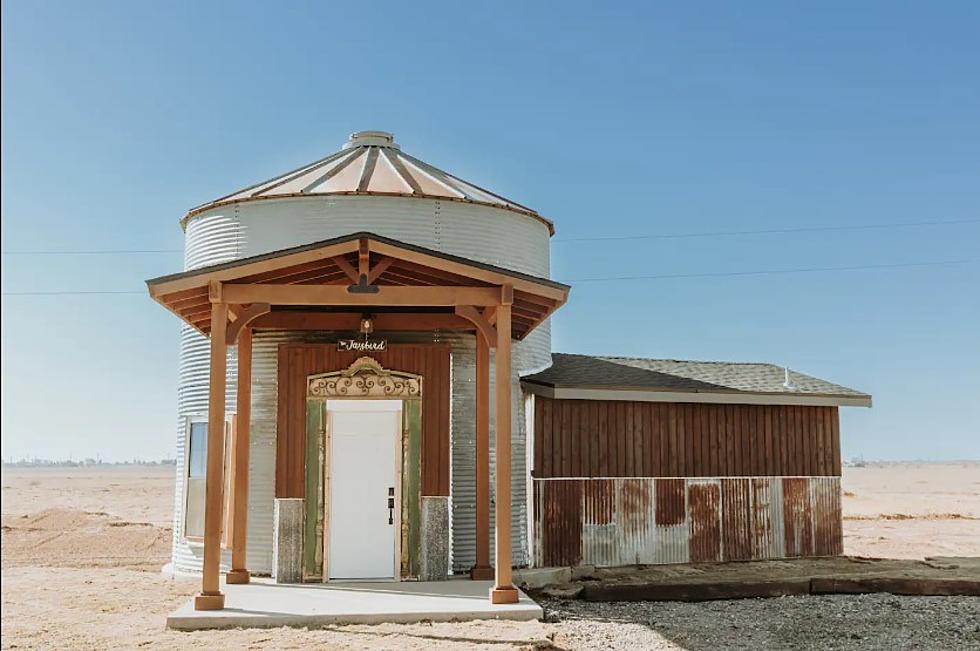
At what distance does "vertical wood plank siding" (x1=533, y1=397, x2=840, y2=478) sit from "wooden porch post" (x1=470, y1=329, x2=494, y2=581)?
5.11 ft

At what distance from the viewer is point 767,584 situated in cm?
1263

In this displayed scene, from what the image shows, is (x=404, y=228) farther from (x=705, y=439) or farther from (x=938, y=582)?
(x=938, y=582)

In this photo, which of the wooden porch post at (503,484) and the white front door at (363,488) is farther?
the white front door at (363,488)

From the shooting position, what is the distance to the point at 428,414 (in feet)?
42.5

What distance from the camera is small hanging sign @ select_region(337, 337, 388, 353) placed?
1280cm

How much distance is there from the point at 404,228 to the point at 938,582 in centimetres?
888

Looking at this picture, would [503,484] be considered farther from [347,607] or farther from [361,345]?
[361,345]

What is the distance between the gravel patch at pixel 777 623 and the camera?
971cm

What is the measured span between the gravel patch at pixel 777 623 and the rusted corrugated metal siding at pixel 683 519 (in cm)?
229

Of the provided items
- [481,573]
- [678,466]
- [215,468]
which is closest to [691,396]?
[678,466]

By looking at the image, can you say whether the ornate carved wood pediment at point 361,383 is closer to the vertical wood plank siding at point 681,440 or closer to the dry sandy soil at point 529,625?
the vertical wood plank siding at point 681,440

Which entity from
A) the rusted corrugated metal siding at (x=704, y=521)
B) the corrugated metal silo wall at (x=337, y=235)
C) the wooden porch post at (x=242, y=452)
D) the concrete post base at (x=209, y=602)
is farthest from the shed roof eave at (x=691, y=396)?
the concrete post base at (x=209, y=602)

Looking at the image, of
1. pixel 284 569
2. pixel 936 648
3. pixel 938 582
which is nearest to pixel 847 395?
pixel 938 582

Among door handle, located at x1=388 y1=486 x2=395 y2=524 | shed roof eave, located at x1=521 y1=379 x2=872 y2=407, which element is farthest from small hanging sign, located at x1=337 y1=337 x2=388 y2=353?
shed roof eave, located at x1=521 y1=379 x2=872 y2=407
